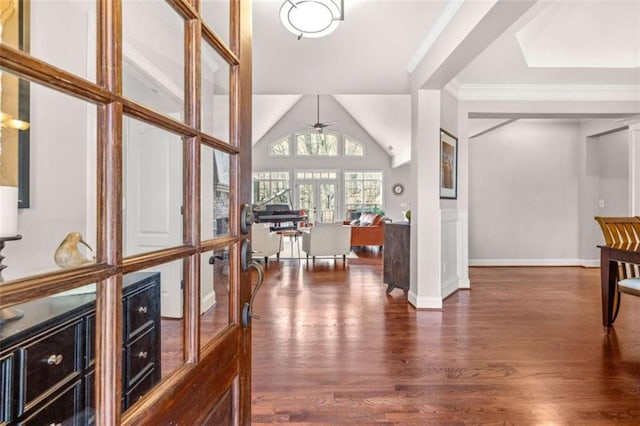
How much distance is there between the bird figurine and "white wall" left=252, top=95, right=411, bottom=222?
439 inches

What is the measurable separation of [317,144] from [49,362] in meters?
11.6

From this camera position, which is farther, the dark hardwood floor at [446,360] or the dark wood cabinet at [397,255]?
the dark wood cabinet at [397,255]

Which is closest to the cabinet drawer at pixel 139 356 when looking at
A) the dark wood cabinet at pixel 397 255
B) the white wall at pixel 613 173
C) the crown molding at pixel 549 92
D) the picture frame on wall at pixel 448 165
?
the dark wood cabinet at pixel 397 255

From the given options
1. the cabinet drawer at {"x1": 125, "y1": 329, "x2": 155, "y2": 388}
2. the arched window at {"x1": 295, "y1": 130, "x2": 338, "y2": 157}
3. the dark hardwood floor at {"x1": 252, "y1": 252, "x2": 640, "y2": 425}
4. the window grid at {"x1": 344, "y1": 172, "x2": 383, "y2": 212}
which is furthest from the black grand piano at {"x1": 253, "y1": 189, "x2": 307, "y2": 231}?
the cabinet drawer at {"x1": 125, "y1": 329, "x2": 155, "y2": 388}

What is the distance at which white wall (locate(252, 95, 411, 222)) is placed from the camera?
1148 centimetres

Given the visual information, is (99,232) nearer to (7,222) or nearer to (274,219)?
(7,222)

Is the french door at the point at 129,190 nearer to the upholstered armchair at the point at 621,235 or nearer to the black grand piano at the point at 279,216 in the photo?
the upholstered armchair at the point at 621,235

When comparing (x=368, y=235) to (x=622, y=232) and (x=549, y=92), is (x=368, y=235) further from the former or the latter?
(x=622, y=232)

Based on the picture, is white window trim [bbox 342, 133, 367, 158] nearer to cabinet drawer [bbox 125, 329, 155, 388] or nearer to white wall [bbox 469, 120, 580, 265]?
white wall [bbox 469, 120, 580, 265]

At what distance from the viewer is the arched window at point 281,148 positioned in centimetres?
1177

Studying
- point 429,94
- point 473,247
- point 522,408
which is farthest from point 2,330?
point 473,247

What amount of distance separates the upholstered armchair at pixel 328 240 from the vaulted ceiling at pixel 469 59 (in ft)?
8.40

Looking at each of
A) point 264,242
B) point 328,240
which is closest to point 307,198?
point 328,240

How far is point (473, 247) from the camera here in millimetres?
5766
